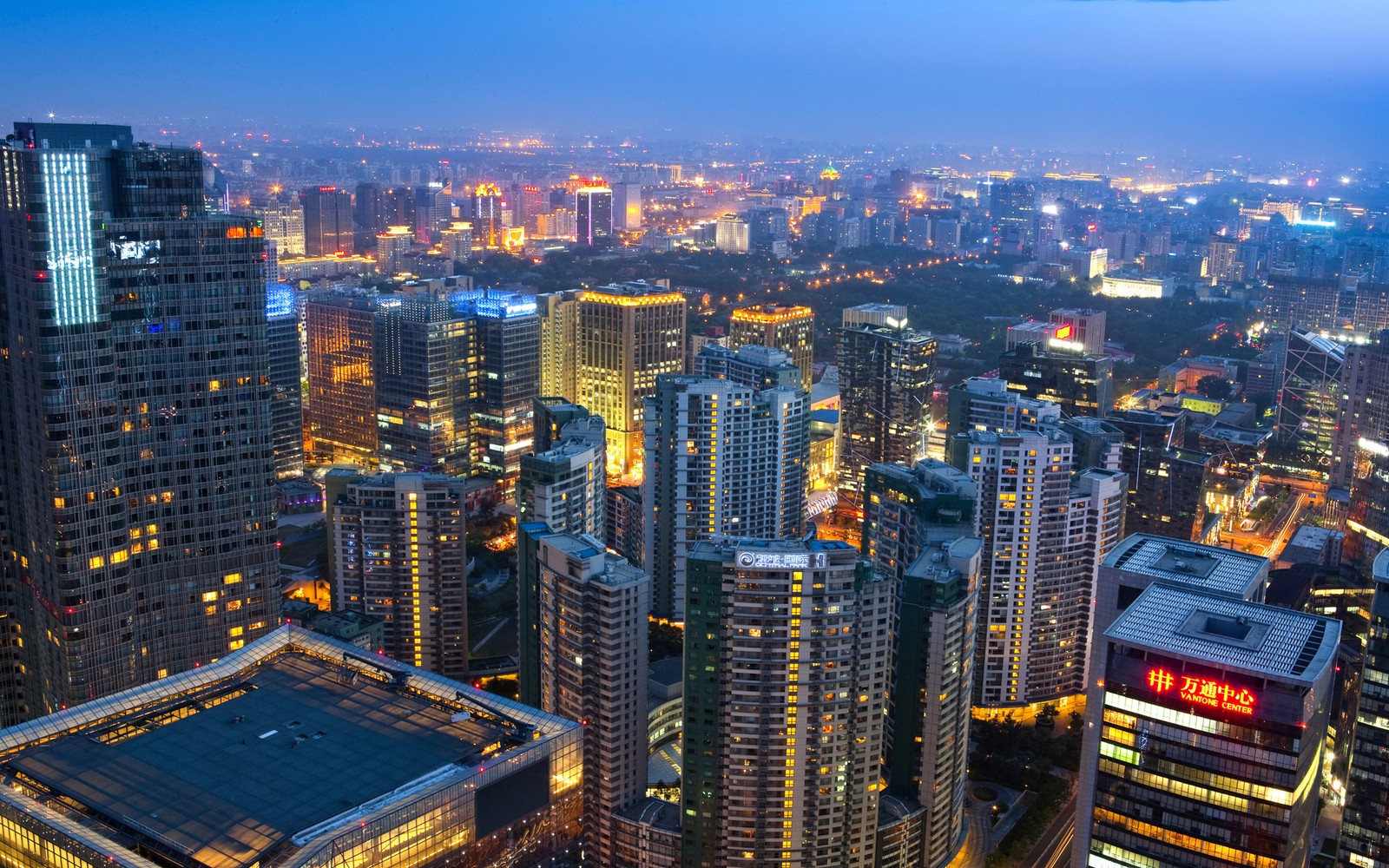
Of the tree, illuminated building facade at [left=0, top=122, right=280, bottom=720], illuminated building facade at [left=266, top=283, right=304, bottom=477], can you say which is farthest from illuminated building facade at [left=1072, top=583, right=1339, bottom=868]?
the tree

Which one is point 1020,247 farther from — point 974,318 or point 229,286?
point 229,286

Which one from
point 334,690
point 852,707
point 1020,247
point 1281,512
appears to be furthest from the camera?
point 1020,247

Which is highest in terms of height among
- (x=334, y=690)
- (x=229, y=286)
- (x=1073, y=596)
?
(x=229, y=286)

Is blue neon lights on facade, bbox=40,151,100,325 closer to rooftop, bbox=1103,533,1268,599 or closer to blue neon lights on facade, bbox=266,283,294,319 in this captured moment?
rooftop, bbox=1103,533,1268,599

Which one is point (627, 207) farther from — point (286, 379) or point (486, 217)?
point (286, 379)

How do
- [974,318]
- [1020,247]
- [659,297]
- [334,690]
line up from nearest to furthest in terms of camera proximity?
[334,690] < [659,297] < [974,318] < [1020,247]

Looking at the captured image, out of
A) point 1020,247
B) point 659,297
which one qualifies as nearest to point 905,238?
point 1020,247

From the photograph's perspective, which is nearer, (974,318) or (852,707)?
(852,707)
